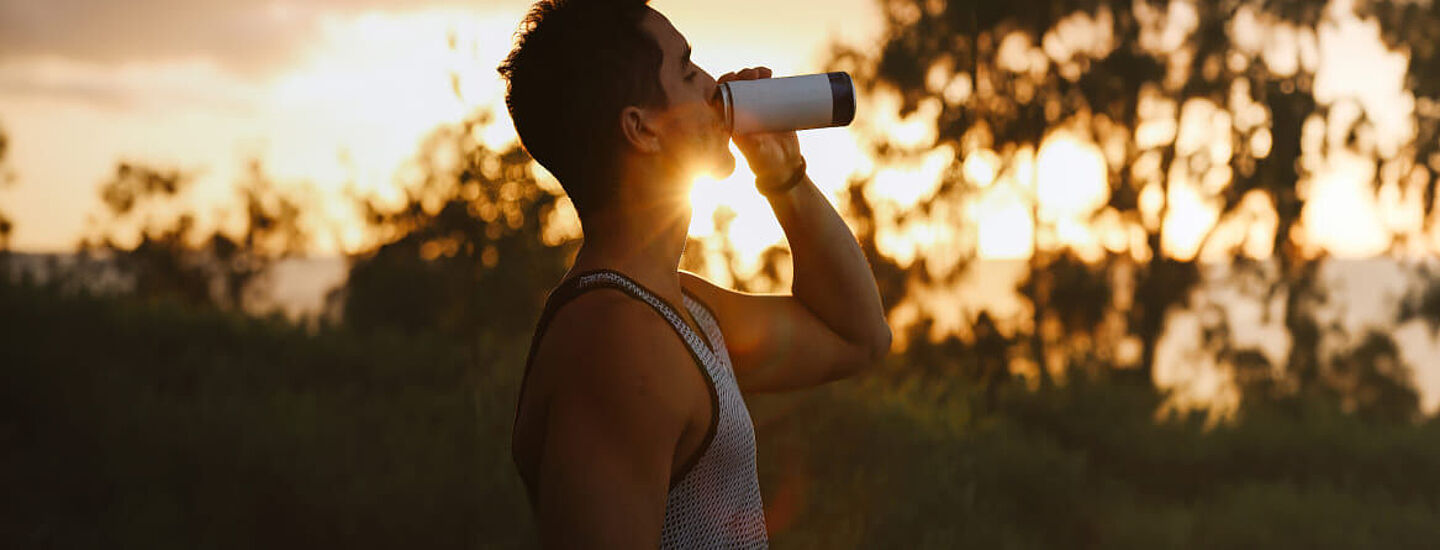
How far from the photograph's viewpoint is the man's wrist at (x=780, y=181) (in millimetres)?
2381

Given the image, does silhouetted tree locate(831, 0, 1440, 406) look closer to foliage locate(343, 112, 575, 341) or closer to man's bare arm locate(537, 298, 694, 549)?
foliage locate(343, 112, 575, 341)

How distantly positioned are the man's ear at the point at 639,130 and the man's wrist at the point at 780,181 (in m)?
0.45

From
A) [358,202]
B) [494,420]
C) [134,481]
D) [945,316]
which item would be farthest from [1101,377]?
[134,481]

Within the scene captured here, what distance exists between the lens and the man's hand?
87.2 inches

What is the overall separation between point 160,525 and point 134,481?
1.26m

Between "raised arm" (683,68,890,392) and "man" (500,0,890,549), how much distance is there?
79mm

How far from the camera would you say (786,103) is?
2164mm

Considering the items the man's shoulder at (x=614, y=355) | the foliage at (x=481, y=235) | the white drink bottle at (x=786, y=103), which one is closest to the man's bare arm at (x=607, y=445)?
the man's shoulder at (x=614, y=355)

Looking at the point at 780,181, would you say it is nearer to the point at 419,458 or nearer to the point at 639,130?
the point at 639,130

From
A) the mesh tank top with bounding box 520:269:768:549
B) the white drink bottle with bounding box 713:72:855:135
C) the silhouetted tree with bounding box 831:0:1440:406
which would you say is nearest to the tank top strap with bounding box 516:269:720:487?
the mesh tank top with bounding box 520:269:768:549

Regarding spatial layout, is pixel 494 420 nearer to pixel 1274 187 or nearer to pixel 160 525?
pixel 160 525

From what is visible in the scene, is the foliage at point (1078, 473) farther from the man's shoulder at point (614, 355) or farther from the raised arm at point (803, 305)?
the man's shoulder at point (614, 355)

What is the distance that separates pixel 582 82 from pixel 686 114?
0.60 ft

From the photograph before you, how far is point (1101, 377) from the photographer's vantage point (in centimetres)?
1848
